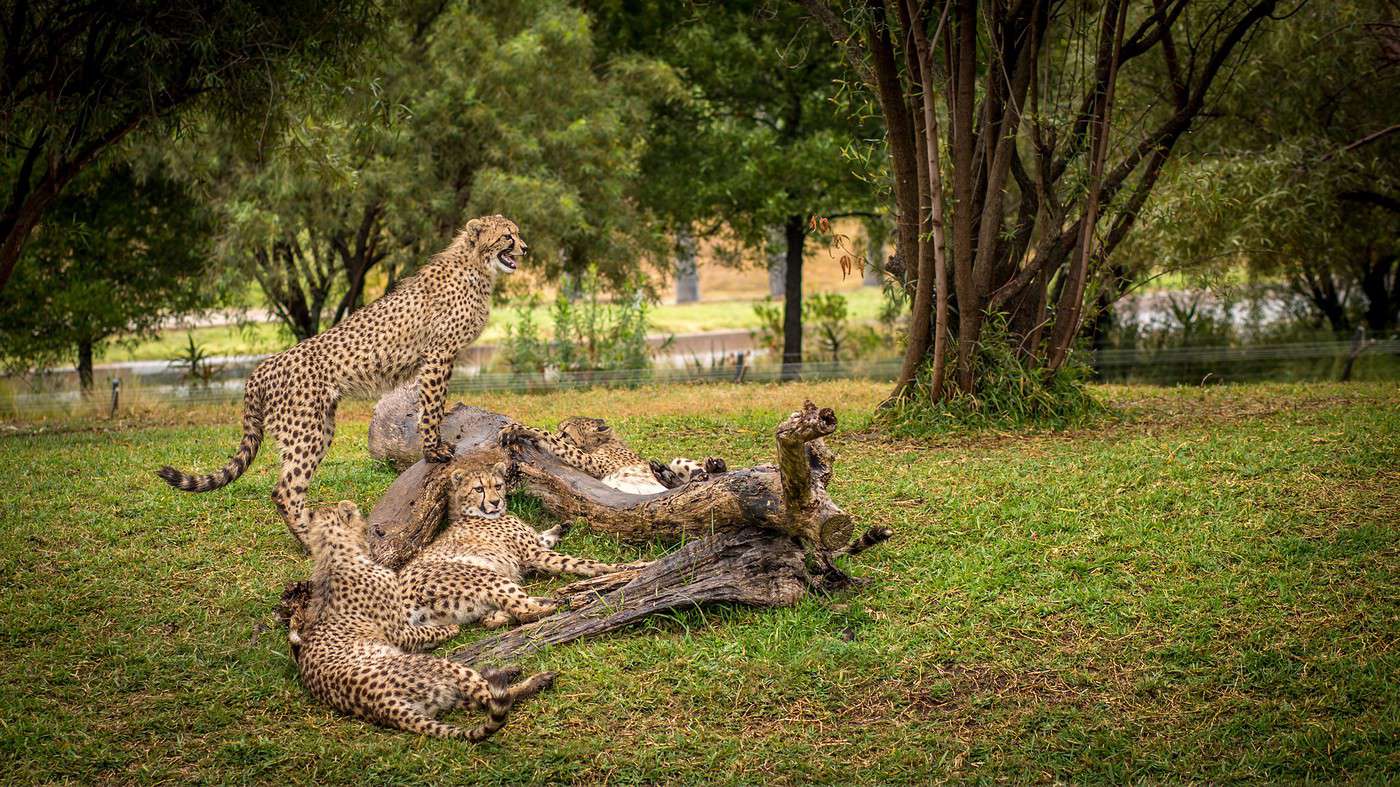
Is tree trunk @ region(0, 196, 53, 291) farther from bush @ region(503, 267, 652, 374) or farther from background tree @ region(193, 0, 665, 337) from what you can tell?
bush @ region(503, 267, 652, 374)

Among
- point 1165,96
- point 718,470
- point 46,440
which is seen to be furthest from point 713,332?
point 718,470

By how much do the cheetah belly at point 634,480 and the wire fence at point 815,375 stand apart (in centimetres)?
564

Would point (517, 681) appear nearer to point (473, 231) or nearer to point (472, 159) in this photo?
point (473, 231)

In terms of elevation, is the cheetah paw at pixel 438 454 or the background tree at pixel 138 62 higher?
the background tree at pixel 138 62

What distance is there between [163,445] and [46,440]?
1.25 metres

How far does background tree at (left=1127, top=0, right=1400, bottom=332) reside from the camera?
10789mm

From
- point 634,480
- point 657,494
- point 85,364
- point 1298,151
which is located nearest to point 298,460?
point 634,480

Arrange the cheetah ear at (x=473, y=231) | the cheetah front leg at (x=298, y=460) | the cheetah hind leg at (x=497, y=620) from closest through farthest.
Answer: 1. the cheetah hind leg at (x=497, y=620)
2. the cheetah front leg at (x=298, y=460)
3. the cheetah ear at (x=473, y=231)

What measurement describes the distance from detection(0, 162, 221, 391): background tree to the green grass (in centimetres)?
605

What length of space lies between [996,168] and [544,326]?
1850 centimetres

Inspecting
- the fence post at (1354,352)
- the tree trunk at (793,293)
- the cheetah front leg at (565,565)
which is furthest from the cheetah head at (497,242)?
the tree trunk at (793,293)

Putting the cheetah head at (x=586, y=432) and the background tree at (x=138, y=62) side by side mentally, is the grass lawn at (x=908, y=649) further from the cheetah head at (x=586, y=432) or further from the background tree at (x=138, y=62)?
the background tree at (x=138, y=62)

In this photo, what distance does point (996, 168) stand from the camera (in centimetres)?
879

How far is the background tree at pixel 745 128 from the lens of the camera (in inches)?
594
